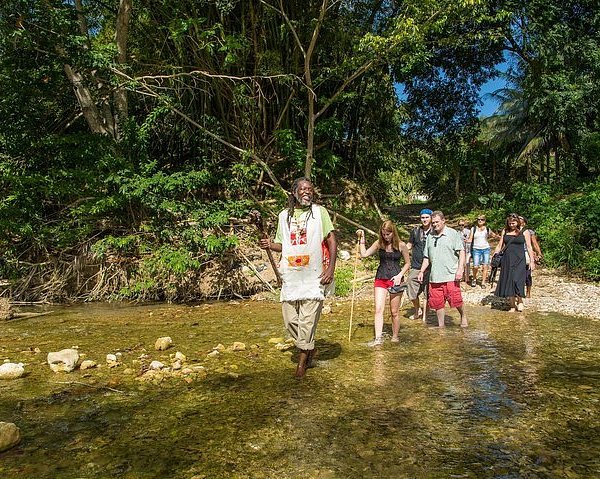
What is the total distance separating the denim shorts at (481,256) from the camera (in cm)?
1137

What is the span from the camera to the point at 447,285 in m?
7.21

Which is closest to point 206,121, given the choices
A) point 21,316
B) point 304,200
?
point 21,316

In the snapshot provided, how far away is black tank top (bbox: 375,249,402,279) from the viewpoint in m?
6.36

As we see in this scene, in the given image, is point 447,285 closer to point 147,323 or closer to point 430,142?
point 147,323

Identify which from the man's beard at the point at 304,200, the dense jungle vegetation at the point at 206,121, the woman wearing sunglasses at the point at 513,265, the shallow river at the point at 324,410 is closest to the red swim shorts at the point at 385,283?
the shallow river at the point at 324,410

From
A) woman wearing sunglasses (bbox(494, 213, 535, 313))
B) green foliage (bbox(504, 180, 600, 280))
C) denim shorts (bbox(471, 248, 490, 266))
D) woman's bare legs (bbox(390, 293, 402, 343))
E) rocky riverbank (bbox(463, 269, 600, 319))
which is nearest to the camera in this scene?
woman's bare legs (bbox(390, 293, 402, 343))

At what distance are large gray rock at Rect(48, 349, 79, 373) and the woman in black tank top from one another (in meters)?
3.75

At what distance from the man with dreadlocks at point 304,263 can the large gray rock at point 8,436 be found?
2.60 metres

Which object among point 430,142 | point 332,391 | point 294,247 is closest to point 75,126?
point 294,247

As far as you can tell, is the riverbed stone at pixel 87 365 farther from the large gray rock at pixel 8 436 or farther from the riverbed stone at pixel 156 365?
the large gray rock at pixel 8 436

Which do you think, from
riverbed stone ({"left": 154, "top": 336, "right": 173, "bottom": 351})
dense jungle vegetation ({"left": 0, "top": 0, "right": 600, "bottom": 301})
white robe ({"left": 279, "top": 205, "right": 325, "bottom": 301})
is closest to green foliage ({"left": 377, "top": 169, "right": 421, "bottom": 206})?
dense jungle vegetation ({"left": 0, "top": 0, "right": 600, "bottom": 301})

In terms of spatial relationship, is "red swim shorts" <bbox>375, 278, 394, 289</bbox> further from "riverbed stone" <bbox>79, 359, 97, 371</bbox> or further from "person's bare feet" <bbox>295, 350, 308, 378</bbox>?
"riverbed stone" <bbox>79, 359, 97, 371</bbox>

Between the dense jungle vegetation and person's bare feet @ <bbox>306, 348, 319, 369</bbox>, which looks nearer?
person's bare feet @ <bbox>306, 348, 319, 369</bbox>

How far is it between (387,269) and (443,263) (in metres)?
1.29
